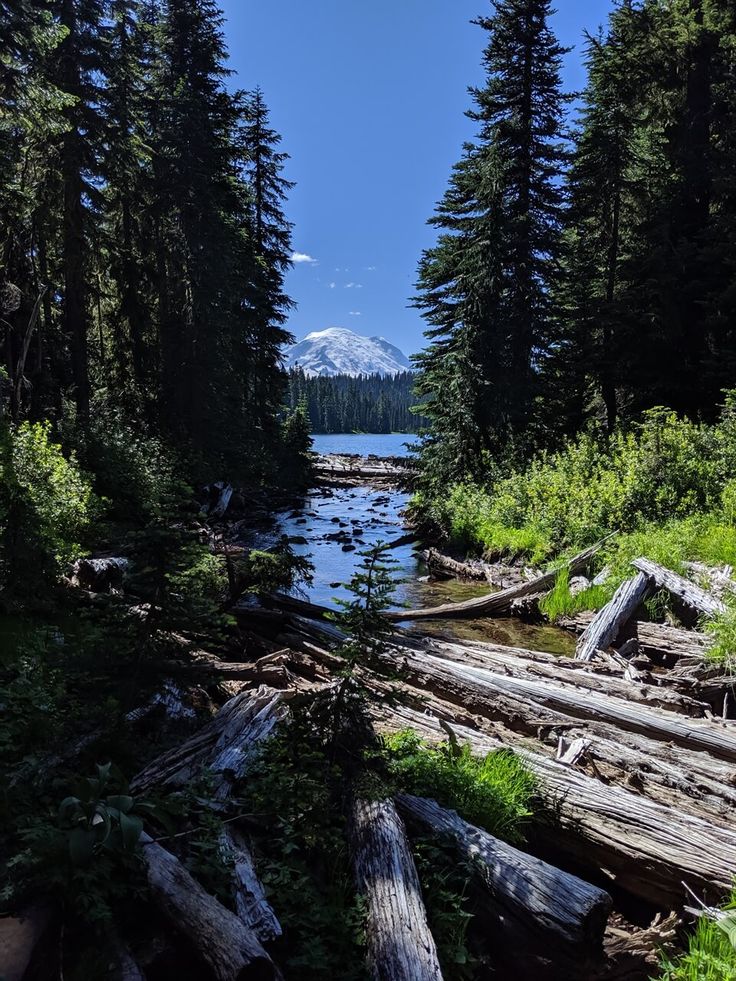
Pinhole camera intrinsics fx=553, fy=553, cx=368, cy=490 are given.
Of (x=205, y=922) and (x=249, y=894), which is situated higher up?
(x=205, y=922)

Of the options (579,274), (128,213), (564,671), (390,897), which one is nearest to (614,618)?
(564,671)

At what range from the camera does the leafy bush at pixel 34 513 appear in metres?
6.18

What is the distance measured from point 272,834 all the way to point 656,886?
2.40 metres

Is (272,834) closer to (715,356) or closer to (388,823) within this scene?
(388,823)

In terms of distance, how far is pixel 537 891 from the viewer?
3.02 m

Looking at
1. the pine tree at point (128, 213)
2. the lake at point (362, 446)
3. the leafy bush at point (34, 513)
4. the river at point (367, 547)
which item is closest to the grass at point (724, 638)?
the river at point (367, 547)

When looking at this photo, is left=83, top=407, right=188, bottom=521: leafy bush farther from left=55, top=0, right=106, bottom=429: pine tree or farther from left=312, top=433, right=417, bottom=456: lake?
left=312, top=433, right=417, bottom=456: lake

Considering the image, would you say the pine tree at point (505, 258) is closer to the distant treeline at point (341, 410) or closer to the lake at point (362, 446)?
the lake at point (362, 446)

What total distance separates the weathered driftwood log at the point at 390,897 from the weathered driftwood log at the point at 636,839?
1.32m

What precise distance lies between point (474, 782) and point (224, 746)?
1.79 meters

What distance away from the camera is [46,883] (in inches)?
92.4

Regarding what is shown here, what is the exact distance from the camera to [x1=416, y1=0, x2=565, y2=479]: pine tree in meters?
19.1

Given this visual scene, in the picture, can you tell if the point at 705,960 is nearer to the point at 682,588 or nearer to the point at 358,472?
the point at 682,588

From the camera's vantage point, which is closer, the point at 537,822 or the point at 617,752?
the point at 537,822
